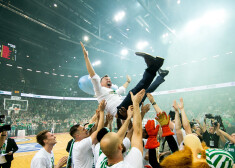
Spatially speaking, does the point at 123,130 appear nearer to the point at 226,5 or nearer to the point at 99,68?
the point at 226,5

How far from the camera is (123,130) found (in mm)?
1351

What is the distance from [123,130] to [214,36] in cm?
1619

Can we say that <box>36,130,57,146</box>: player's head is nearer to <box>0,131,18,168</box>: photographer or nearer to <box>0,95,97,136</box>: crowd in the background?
<box>0,131,18,168</box>: photographer

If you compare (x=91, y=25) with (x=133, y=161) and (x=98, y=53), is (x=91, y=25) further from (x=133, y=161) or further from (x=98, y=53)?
(x=133, y=161)

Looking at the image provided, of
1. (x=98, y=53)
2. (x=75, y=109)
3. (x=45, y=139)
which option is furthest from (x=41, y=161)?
(x=75, y=109)

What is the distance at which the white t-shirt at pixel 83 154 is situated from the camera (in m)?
1.92

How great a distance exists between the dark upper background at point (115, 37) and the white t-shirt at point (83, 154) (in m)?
9.37

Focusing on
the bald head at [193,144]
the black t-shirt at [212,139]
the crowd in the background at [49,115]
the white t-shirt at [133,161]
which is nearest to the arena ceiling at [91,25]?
the crowd in the background at [49,115]

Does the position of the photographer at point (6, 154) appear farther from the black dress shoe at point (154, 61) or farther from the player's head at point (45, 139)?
the black dress shoe at point (154, 61)

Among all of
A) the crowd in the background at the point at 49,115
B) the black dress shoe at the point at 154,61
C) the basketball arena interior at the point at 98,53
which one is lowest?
the crowd in the background at the point at 49,115

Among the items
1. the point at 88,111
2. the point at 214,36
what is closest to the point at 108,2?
the point at 214,36

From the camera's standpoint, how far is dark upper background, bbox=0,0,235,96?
31.5ft

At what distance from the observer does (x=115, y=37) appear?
499 inches

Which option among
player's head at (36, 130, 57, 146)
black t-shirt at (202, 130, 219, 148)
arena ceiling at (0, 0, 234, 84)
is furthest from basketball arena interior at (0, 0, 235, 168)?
player's head at (36, 130, 57, 146)
